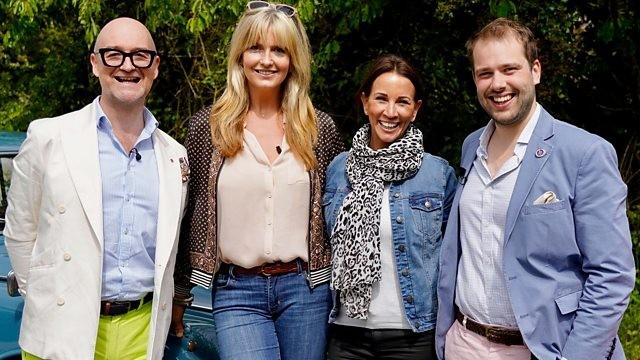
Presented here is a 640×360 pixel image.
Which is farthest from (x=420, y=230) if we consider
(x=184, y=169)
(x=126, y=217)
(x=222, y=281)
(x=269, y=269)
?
(x=126, y=217)

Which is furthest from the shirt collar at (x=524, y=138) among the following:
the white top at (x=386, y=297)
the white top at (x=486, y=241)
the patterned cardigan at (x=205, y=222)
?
the patterned cardigan at (x=205, y=222)

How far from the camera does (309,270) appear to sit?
10.9 ft

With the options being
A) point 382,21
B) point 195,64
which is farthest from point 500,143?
point 195,64

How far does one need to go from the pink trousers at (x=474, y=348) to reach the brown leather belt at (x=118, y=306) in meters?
1.17

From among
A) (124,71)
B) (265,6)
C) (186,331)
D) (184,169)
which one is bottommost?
(186,331)

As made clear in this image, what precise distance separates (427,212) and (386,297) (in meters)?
0.37

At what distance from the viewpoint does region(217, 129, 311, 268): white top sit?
128 inches

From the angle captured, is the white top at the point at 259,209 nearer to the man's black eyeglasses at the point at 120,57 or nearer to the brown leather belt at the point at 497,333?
the man's black eyeglasses at the point at 120,57

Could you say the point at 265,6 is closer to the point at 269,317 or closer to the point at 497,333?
the point at 269,317

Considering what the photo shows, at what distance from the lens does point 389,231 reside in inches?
126

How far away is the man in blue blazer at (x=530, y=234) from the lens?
2.62m

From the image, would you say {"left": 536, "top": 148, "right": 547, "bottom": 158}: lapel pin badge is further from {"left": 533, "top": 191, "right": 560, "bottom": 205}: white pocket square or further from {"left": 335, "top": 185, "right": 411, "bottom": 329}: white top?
{"left": 335, "top": 185, "right": 411, "bottom": 329}: white top

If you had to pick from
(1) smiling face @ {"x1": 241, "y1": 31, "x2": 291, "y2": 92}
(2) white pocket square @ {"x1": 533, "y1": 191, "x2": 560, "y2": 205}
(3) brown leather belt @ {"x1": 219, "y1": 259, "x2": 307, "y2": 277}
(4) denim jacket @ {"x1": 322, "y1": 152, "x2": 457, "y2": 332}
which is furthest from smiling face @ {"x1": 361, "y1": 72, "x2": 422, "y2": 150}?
(2) white pocket square @ {"x1": 533, "y1": 191, "x2": 560, "y2": 205}

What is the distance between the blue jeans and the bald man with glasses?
25cm
